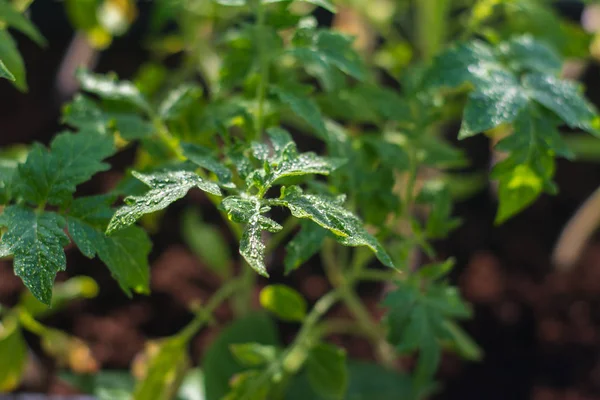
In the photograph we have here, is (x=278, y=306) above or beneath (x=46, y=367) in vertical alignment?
above

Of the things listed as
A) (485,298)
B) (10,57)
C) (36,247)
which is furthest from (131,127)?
(485,298)

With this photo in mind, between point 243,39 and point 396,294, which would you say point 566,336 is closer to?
point 396,294

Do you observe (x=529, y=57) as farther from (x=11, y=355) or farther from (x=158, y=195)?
(x=11, y=355)

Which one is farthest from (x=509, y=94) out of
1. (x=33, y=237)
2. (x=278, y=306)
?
(x=33, y=237)

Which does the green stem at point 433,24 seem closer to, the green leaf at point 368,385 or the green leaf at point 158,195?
the green leaf at point 368,385

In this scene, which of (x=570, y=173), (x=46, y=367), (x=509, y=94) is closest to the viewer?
(x=509, y=94)
